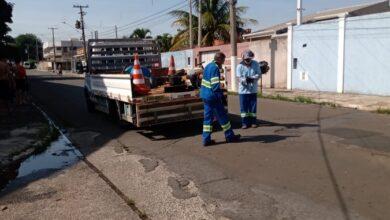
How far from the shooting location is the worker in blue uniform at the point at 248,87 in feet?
33.4

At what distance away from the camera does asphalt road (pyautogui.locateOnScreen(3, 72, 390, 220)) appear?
5223mm

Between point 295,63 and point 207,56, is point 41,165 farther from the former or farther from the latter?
point 207,56

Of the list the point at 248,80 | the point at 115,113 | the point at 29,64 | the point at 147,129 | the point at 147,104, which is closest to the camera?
the point at 147,104

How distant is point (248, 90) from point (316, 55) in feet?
33.0

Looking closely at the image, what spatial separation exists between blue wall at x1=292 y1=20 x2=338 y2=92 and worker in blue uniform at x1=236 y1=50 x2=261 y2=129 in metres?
9.12

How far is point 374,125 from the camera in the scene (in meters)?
10.3

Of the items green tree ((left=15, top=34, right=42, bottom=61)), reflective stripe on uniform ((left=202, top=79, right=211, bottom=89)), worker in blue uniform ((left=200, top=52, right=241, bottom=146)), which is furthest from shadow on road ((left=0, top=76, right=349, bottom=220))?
green tree ((left=15, top=34, right=42, bottom=61))

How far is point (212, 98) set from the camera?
8.44 metres

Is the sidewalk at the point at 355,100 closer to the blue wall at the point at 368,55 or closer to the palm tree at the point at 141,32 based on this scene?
the blue wall at the point at 368,55

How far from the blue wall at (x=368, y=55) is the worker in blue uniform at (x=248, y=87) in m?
7.76

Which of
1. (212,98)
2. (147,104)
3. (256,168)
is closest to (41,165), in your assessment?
(147,104)

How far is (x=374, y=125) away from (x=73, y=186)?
684cm

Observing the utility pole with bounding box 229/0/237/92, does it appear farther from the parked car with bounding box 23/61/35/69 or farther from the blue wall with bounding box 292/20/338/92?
the parked car with bounding box 23/61/35/69

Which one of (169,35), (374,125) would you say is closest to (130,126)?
(374,125)
